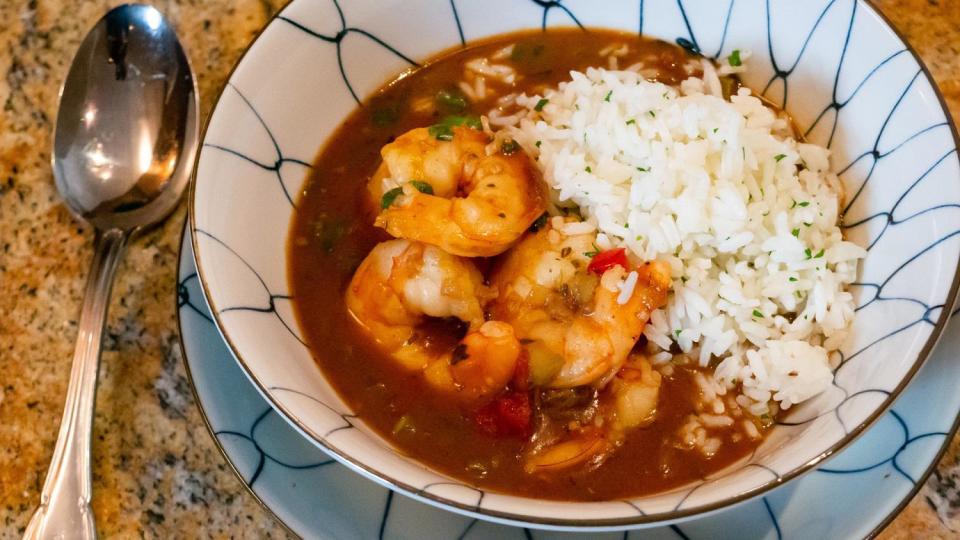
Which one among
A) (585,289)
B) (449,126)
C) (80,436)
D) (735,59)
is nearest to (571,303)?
(585,289)

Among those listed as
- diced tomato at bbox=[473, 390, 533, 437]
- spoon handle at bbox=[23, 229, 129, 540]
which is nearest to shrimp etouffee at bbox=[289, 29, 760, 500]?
diced tomato at bbox=[473, 390, 533, 437]

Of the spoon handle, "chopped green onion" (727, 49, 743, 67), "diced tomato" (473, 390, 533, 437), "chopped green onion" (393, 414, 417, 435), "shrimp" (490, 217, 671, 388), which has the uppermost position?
"chopped green onion" (727, 49, 743, 67)

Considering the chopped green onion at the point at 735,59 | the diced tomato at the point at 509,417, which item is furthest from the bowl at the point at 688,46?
the diced tomato at the point at 509,417

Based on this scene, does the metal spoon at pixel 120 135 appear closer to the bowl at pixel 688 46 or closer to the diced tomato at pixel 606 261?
the bowl at pixel 688 46

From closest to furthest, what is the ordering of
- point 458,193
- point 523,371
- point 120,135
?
point 523,371 < point 458,193 < point 120,135

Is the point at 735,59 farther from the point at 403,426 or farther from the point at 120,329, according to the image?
the point at 120,329

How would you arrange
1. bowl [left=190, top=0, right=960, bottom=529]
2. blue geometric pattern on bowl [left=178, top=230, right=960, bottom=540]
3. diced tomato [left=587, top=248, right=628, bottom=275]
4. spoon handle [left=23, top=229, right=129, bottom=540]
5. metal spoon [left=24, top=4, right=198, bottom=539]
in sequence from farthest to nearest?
metal spoon [left=24, top=4, right=198, bottom=539], diced tomato [left=587, top=248, right=628, bottom=275], spoon handle [left=23, top=229, right=129, bottom=540], blue geometric pattern on bowl [left=178, top=230, right=960, bottom=540], bowl [left=190, top=0, right=960, bottom=529]

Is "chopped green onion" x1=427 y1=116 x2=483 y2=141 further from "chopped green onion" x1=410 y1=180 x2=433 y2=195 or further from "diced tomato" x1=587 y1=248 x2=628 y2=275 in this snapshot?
"diced tomato" x1=587 y1=248 x2=628 y2=275

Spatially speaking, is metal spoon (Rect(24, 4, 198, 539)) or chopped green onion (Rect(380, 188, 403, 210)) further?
metal spoon (Rect(24, 4, 198, 539))
